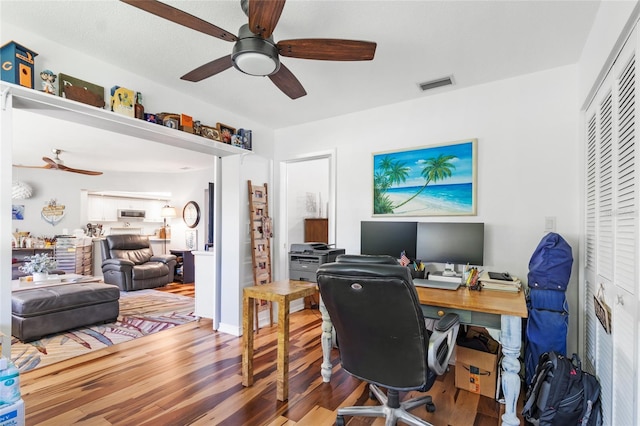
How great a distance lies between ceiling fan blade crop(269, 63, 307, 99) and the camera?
2.06 metres

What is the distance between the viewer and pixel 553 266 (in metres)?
2.14

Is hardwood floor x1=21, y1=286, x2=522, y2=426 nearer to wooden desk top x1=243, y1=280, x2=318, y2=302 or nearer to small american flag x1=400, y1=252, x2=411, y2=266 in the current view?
wooden desk top x1=243, y1=280, x2=318, y2=302

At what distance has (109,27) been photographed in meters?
2.06

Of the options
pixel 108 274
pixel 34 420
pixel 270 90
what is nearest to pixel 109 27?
pixel 270 90

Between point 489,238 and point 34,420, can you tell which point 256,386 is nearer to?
point 34,420

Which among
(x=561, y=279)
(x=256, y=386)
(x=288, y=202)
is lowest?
(x=256, y=386)

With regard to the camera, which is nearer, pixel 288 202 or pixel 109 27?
pixel 109 27

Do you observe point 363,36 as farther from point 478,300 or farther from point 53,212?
point 53,212

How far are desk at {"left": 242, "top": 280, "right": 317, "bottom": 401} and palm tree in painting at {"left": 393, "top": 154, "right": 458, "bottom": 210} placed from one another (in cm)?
156

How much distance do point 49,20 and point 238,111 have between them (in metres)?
1.79

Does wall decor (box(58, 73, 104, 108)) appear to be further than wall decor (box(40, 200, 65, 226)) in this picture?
No

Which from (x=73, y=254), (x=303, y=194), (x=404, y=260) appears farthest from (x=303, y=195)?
(x=73, y=254)

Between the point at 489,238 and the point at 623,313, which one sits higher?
the point at 489,238

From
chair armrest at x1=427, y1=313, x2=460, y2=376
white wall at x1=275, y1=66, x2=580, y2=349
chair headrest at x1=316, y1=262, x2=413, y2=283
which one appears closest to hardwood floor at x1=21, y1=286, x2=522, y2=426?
chair armrest at x1=427, y1=313, x2=460, y2=376
